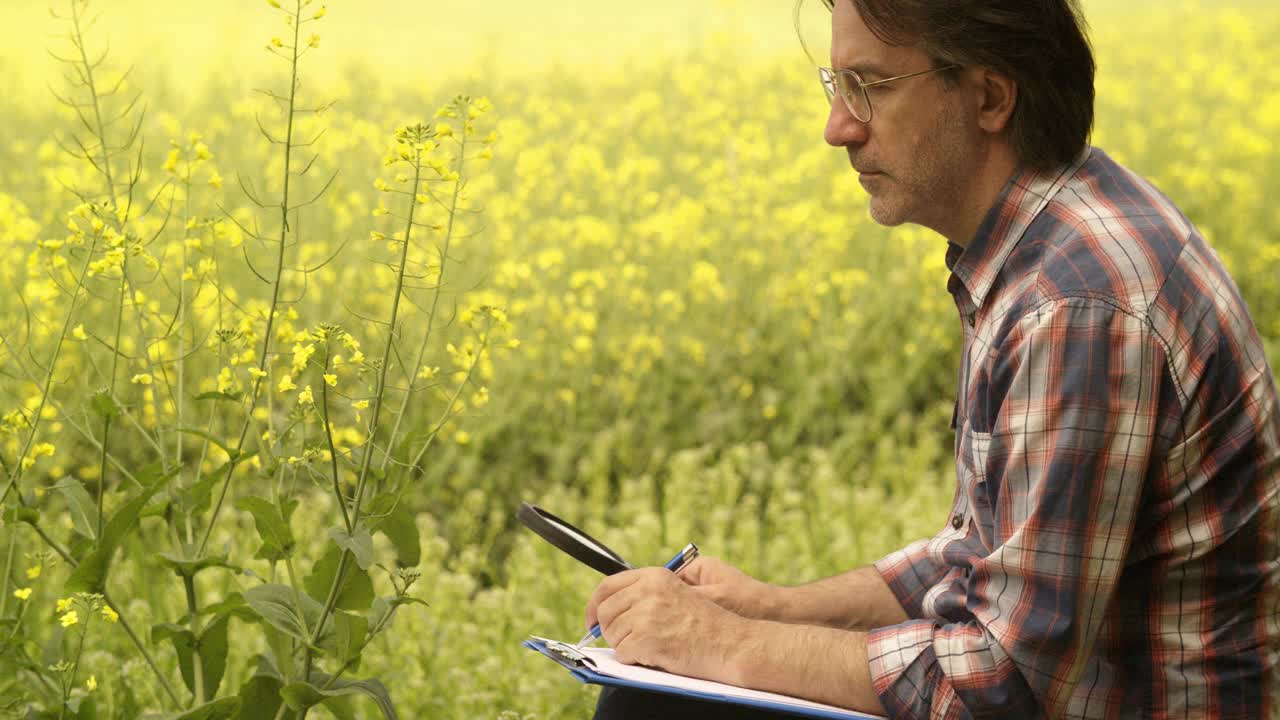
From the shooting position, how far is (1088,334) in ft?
4.54

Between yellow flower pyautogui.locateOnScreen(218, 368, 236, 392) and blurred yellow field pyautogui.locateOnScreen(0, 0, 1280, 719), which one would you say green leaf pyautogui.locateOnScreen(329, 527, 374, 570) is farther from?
yellow flower pyautogui.locateOnScreen(218, 368, 236, 392)

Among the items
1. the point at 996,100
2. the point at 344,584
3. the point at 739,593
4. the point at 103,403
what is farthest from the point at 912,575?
the point at 103,403

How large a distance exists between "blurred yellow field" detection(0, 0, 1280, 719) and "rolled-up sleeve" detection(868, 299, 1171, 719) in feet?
2.18

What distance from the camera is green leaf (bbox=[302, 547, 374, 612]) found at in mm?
1640

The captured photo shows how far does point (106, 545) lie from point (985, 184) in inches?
45.7

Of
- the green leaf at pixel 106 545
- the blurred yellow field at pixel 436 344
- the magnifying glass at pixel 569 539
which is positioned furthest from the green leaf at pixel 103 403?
the magnifying glass at pixel 569 539

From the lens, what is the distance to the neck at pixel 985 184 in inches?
64.1

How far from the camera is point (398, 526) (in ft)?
5.41

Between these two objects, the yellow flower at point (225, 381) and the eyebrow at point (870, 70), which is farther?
the yellow flower at point (225, 381)

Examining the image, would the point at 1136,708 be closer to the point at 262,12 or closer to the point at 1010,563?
the point at 1010,563

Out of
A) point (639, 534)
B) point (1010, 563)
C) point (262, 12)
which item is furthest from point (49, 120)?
point (1010, 563)

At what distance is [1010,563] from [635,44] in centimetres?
781

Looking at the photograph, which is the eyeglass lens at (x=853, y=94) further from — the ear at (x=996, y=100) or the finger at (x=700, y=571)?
the finger at (x=700, y=571)

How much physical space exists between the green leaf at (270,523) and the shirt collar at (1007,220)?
87cm
